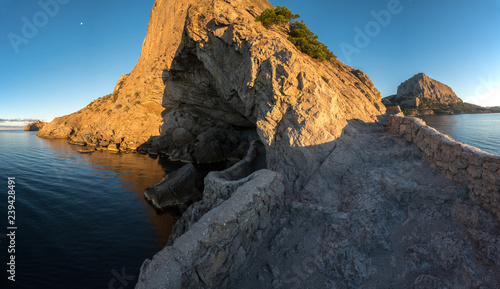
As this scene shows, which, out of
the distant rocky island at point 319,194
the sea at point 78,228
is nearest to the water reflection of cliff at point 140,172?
the sea at point 78,228

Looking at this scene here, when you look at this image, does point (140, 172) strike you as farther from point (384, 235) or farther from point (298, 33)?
point (384, 235)

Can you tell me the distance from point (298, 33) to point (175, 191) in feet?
56.1

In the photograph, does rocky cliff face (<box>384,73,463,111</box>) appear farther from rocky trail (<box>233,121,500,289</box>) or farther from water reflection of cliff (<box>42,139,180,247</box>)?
water reflection of cliff (<box>42,139,180,247</box>)

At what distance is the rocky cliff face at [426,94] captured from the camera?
86250mm

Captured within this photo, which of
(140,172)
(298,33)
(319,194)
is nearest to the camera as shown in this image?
(319,194)

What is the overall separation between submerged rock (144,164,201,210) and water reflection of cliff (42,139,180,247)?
0.73m

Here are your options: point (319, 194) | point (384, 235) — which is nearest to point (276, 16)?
point (319, 194)

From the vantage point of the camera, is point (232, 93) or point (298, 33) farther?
point (232, 93)

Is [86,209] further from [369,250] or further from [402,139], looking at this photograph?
[402,139]

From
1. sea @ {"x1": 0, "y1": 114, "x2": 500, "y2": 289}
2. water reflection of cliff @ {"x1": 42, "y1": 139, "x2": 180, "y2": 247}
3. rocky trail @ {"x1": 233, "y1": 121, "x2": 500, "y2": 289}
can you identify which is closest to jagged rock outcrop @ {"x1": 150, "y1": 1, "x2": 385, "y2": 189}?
rocky trail @ {"x1": 233, "y1": 121, "x2": 500, "y2": 289}

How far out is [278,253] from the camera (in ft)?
24.0

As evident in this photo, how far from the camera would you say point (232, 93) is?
21.0 meters

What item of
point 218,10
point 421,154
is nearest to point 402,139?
point 421,154

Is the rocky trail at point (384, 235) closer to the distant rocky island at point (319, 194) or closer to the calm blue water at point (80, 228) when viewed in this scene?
the distant rocky island at point (319, 194)
